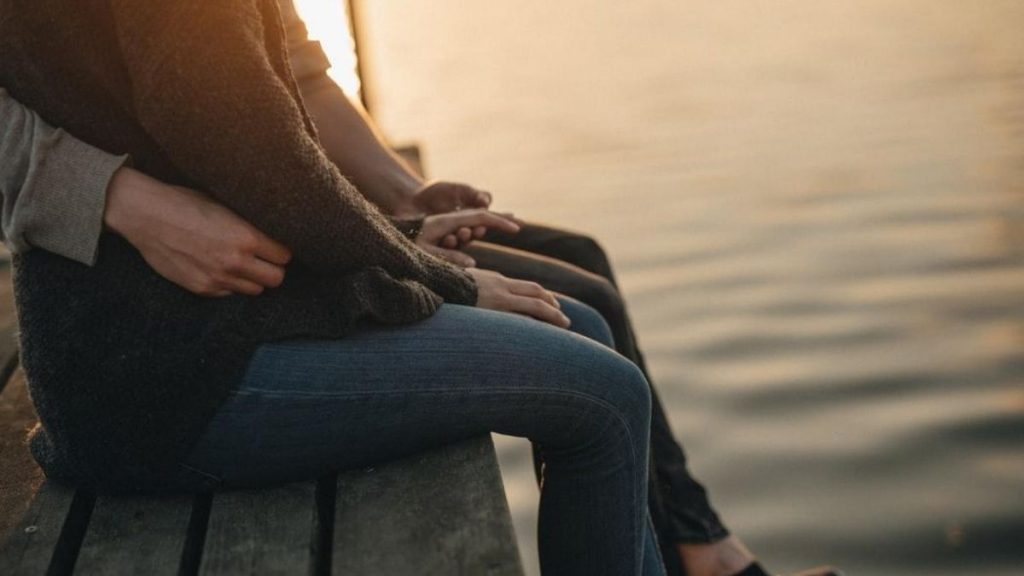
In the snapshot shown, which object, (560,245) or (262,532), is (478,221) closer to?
(560,245)

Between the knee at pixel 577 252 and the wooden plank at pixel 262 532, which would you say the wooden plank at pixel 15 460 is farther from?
the knee at pixel 577 252

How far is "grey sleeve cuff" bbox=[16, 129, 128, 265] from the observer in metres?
1.61

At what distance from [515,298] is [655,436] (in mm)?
671

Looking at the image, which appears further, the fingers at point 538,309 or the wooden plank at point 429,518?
the fingers at point 538,309

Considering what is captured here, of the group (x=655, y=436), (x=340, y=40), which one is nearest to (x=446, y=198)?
(x=655, y=436)

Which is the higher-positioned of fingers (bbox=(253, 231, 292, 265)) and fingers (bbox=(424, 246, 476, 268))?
fingers (bbox=(253, 231, 292, 265))

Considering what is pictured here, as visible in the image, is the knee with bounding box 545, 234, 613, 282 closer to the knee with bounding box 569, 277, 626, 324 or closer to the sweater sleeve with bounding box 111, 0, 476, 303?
the knee with bounding box 569, 277, 626, 324

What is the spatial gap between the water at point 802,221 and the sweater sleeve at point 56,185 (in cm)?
216

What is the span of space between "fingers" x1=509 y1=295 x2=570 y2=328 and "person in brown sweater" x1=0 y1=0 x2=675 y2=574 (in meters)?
0.20

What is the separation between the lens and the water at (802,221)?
363 centimetres

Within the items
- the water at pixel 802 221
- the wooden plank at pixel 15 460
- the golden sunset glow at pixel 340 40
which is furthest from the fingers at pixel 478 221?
the golden sunset glow at pixel 340 40

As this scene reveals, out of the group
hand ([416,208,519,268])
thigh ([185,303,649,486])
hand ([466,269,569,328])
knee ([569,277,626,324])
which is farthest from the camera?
knee ([569,277,626,324])

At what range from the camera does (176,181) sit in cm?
168

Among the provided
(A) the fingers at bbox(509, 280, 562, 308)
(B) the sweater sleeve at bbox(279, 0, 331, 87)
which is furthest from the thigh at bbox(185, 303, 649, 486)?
(B) the sweater sleeve at bbox(279, 0, 331, 87)
